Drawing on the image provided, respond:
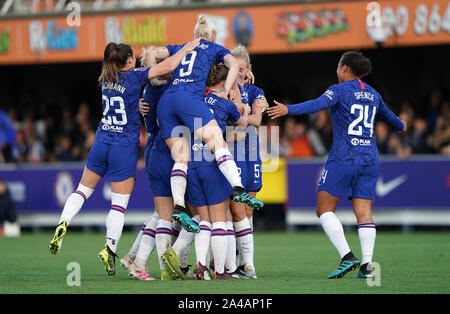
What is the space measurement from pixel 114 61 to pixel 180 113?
94 centimetres

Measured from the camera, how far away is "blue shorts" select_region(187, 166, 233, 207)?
7832 millimetres

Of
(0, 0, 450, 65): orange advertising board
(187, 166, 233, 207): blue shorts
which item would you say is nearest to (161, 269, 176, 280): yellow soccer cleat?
(187, 166, 233, 207): blue shorts

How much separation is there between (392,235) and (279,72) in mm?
8637

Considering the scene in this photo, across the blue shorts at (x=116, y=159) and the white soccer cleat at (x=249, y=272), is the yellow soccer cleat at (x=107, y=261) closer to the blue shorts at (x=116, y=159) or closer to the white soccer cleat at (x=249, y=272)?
the blue shorts at (x=116, y=159)

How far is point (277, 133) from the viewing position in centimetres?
1326

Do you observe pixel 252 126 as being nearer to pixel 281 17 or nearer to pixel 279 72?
pixel 281 17

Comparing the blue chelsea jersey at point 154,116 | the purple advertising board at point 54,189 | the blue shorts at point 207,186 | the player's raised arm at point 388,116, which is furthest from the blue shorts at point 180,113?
the purple advertising board at point 54,189

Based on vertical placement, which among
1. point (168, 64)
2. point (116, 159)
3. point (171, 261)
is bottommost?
point (171, 261)

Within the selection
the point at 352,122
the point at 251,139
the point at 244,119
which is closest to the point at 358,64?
the point at 352,122

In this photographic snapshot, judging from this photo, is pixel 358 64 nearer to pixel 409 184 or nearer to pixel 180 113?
pixel 180 113

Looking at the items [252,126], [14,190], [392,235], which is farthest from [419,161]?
[14,190]

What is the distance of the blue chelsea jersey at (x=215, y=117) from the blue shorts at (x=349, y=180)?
1.09m
